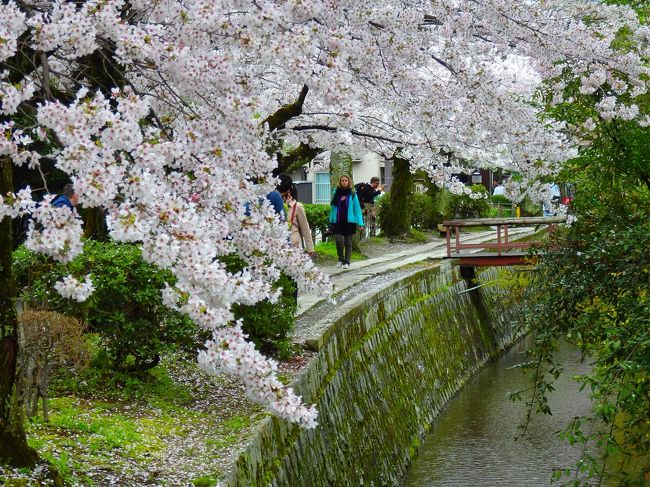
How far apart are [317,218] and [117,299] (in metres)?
13.6

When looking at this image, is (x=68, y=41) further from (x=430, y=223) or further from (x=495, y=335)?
(x=430, y=223)

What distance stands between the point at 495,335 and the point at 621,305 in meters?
13.3

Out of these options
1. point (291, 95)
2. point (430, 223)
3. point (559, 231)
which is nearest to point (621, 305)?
point (559, 231)

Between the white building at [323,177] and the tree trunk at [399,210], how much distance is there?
12.1 metres

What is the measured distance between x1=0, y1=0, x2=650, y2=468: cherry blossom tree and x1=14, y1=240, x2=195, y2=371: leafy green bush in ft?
4.52

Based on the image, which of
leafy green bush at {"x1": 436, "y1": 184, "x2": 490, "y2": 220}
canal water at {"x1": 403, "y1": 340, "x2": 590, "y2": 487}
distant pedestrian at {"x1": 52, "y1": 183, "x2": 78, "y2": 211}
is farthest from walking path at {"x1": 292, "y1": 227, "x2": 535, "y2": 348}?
leafy green bush at {"x1": 436, "y1": 184, "x2": 490, "y2": 220}

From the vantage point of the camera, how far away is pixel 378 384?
1129 centimetres

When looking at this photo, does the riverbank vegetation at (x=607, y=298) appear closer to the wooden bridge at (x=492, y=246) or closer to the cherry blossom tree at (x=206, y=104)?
the cherry blossom tree at (x=206, y=104)

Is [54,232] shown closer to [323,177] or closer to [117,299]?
[117,299]

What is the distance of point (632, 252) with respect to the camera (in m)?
7.39

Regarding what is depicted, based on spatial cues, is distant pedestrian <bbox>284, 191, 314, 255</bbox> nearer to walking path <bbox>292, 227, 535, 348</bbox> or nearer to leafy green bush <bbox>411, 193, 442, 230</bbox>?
walking path <bbox>292, 227, 535, 348</bbox>

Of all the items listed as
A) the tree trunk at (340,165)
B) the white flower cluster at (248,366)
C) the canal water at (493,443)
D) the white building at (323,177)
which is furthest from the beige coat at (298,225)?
the white building at (323,177)

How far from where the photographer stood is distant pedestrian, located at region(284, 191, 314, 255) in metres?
11.8

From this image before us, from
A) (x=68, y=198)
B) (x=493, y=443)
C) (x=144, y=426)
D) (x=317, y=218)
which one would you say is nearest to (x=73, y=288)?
(x=68, y=198)
